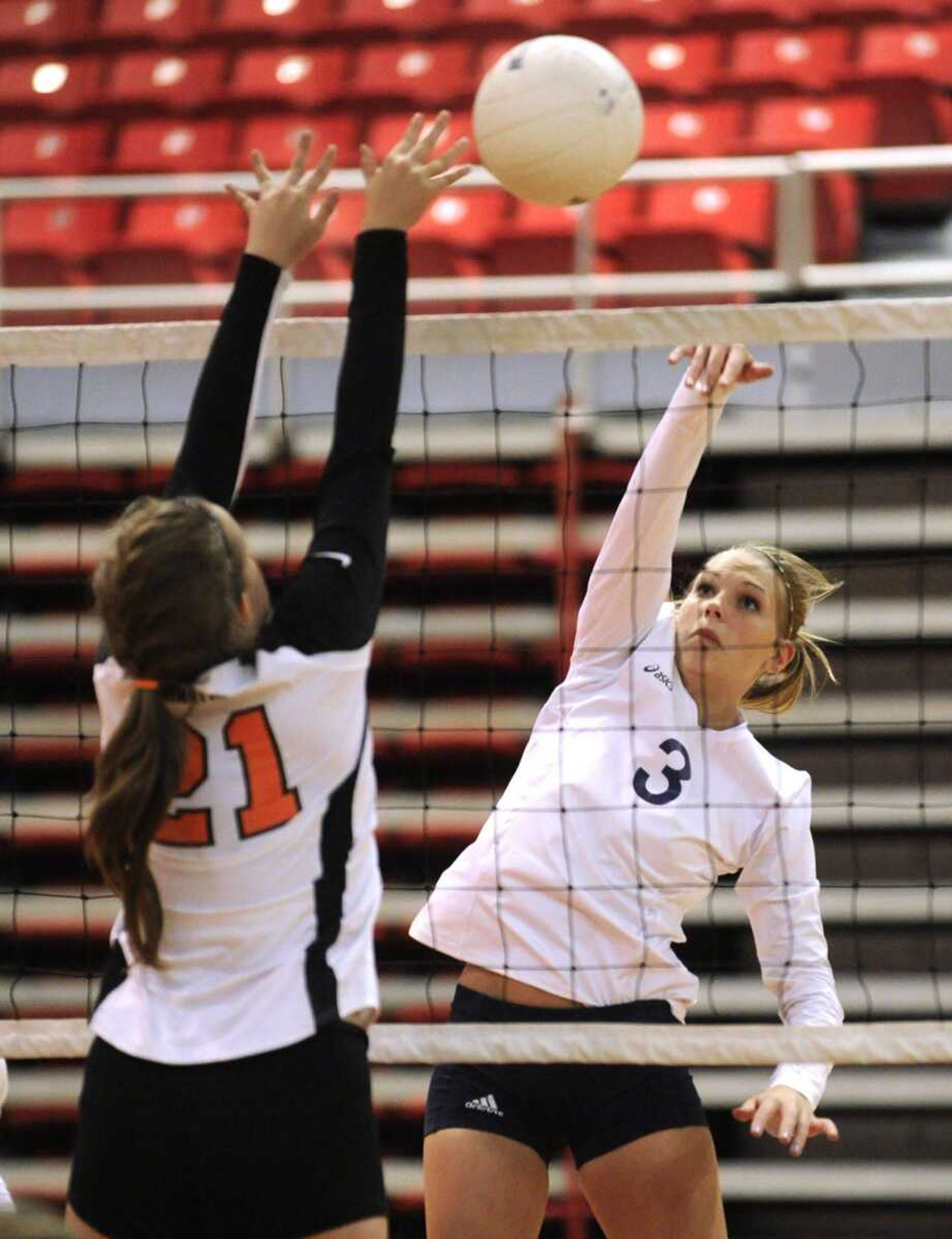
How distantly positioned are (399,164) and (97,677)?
0.87m

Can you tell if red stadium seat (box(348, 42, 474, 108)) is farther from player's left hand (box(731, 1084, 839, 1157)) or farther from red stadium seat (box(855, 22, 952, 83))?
player's left hand (box(731, 1084, 839, 1157))

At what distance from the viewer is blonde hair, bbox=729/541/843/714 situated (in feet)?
11.4

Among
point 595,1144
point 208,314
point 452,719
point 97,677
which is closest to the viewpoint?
point 97,677

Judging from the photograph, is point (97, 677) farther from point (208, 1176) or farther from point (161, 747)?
point (208, 1176)

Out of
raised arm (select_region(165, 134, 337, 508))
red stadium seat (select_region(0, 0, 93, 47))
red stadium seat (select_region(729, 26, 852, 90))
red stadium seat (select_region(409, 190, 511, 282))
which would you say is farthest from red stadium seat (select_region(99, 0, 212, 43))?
raised arm (select_region(165, 134, 337, 508))

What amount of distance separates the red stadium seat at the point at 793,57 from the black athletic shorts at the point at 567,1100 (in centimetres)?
512

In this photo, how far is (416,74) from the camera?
775 centimetres

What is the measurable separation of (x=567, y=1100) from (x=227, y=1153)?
1.06 m

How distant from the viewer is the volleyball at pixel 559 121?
311 cm

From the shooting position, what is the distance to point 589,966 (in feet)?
Answer: 10.7

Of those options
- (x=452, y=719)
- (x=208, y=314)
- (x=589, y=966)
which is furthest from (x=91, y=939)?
(x=589, y=966)

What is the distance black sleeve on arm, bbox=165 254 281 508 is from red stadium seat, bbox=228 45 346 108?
5.48 meters

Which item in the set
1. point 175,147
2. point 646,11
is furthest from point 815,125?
point 175,147

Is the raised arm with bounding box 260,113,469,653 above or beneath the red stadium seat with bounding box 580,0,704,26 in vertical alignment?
beneath
